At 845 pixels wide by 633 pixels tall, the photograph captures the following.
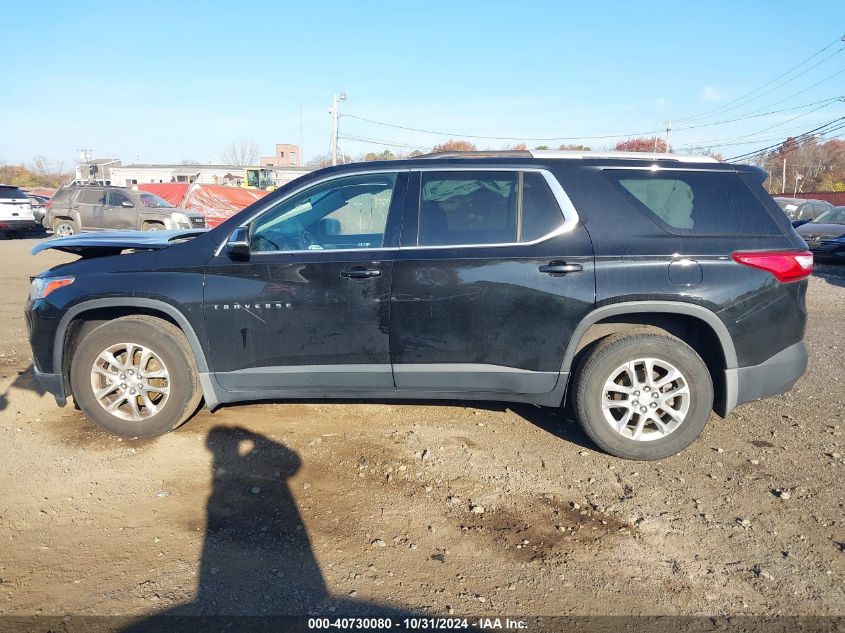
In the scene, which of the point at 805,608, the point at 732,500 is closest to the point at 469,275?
the point at 732,500

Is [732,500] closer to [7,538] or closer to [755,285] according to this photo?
[755,285]

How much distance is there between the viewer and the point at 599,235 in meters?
3.83

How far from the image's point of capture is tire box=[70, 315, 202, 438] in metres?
4.09

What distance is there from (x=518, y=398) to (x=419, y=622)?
5.82 ft

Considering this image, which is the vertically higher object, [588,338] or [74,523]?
[588,338]

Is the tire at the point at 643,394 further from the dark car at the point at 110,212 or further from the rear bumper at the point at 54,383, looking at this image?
the dark car at the point at 110,212

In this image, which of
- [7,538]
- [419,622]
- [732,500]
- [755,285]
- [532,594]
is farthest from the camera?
[755,285]

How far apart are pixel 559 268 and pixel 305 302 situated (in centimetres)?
162

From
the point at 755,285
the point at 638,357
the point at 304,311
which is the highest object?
the point at 755,285

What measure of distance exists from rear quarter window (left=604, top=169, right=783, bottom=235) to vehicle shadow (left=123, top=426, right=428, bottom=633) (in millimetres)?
2792

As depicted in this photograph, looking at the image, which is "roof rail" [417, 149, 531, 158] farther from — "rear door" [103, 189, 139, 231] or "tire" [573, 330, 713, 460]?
"rear door" [103, 189, 139, 231]

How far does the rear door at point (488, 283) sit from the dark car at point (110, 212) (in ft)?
53.0

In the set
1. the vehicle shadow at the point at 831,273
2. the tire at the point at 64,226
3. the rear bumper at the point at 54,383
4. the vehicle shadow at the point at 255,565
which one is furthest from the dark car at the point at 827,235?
the tire at the point at 64,226

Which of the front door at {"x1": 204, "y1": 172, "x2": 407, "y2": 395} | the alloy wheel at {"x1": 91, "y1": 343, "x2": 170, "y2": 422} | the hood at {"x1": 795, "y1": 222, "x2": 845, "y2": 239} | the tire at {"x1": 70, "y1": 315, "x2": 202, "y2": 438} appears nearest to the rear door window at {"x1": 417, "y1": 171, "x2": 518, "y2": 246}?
the front door at {"x1": 204, "y1": 172, "x2": 407, "y2": 395}
